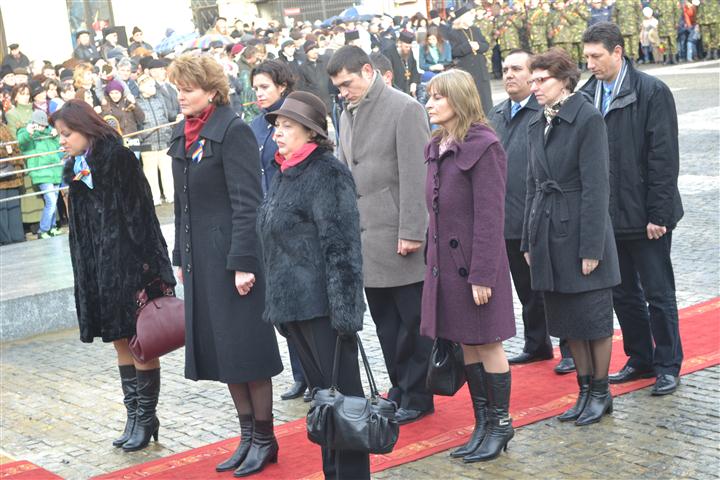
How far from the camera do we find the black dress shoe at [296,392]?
23.8ft

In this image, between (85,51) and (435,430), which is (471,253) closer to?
(435,430)

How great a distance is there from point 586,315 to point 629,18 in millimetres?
25995

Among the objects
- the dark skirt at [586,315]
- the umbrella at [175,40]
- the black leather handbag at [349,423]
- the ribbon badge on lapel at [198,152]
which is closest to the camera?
the black leather handbag at [349,423]

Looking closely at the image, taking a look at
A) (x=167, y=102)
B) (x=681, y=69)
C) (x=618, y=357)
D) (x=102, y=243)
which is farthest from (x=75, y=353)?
(x=681, y=69)

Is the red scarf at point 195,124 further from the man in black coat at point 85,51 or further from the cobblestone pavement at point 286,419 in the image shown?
the man in black coat at point 85,51

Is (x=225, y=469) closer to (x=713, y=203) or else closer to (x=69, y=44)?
(x=713, y=203)

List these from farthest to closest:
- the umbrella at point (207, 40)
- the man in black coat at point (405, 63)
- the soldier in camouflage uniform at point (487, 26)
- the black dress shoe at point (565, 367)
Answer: the soldier in camouflage uniform at point (487, 26) → the umbrella at point (207, 40) → the man in black coat at point (405, 63) → the black dress shoe at point (565, 367)

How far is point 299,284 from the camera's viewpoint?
5.14 meters

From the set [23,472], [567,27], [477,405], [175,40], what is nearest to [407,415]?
[477,405]

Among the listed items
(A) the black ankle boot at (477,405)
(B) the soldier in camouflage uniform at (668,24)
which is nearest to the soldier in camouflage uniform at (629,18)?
(B) the soldier in camouflage uniform at (668,24)

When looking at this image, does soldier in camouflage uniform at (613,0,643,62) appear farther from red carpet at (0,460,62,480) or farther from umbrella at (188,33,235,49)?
red carpet at (0,460,62,480)

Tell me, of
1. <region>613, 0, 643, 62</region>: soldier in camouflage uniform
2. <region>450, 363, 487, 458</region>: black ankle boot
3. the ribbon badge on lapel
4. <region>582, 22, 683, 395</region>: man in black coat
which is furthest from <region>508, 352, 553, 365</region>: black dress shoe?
<region>613, 0, 643, 62</region>: soldier in camouflage uniform

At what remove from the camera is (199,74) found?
5.75m

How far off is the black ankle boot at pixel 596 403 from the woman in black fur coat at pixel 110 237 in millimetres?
2292
